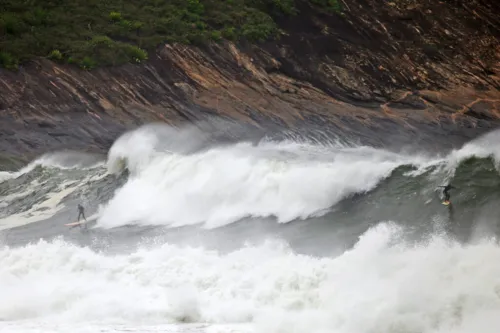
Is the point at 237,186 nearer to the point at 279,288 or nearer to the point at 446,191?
the point at 446,191

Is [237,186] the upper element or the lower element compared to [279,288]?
upper

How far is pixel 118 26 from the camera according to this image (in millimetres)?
33438

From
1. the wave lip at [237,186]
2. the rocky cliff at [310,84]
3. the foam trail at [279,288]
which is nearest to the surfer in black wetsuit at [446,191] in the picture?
the foam trail at [279,288]

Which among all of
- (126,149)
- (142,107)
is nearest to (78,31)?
(142,107)

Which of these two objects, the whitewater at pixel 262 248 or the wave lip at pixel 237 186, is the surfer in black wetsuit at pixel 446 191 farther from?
the wave lip at pixel 237 186

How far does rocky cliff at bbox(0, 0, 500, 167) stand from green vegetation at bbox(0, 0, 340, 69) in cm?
73

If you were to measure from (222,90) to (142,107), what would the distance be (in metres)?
4.02

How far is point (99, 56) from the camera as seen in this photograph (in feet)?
100

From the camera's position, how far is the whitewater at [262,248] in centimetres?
925

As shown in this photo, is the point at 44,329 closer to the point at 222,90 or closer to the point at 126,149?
the point at 126,149

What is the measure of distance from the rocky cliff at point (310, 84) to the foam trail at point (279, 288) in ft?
45.3

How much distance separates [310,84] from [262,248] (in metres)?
18.9

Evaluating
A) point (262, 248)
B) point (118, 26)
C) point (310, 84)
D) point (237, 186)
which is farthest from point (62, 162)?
point (262, 248)

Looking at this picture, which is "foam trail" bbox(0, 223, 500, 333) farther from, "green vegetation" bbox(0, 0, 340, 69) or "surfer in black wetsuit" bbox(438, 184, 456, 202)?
"green vegetation" bbox(0, 0, 340, 69)
